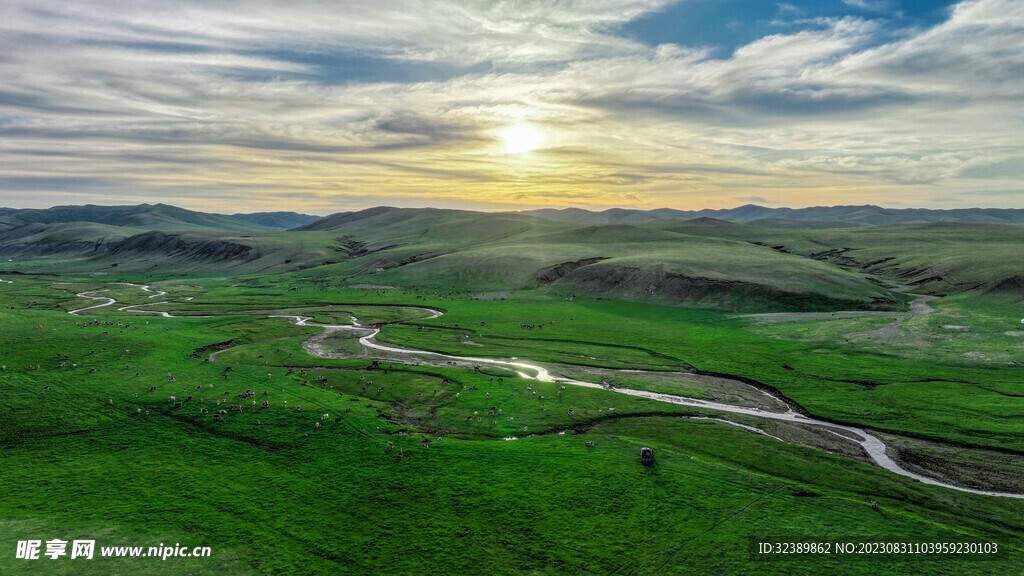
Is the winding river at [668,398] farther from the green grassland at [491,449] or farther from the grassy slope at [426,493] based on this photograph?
the grassy slope at [426,493]

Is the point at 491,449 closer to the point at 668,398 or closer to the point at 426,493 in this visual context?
the point at 426,493

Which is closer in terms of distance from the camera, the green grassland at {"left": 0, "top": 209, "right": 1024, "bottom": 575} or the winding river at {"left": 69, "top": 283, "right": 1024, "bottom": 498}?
the green grassland at {"left": 0, "top": 209, "right": 1024, "bottom": 575}

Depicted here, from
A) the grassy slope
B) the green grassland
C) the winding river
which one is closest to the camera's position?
the grassy slope

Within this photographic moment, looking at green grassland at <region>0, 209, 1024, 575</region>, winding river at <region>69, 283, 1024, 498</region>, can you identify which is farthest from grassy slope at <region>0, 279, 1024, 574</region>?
winding river at <region>69, 283, 1024, 498</region>

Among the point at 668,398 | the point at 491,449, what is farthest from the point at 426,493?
the point at 668,398

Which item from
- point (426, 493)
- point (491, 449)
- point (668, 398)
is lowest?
point (426, 493)

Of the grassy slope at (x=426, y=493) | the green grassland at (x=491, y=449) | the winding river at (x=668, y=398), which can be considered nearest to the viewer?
the grassy slope at (x=426, y=493)

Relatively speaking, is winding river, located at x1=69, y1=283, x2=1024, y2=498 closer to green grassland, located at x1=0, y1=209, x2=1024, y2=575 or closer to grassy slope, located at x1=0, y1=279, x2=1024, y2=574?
green grassland, located at x1=0, y1=209, x2=1024, y2=575

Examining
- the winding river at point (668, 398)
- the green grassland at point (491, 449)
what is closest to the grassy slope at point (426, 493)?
the green grassland at point (491, 449)

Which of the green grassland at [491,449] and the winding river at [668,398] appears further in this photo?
the winding river at [668,398]

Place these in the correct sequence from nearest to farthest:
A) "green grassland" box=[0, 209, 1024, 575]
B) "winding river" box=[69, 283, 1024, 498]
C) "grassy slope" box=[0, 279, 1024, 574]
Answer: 1. "grassy slope" box=[0, 279, 1024, 574]
2. "green grassland" box=[0, 209, 1024, 575]
3. "winding river" box=[69, 283, 1024, 498]

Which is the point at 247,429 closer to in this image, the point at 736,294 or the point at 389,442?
the point at 389,442

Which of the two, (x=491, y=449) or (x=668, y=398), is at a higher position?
(x=491, y=449)
